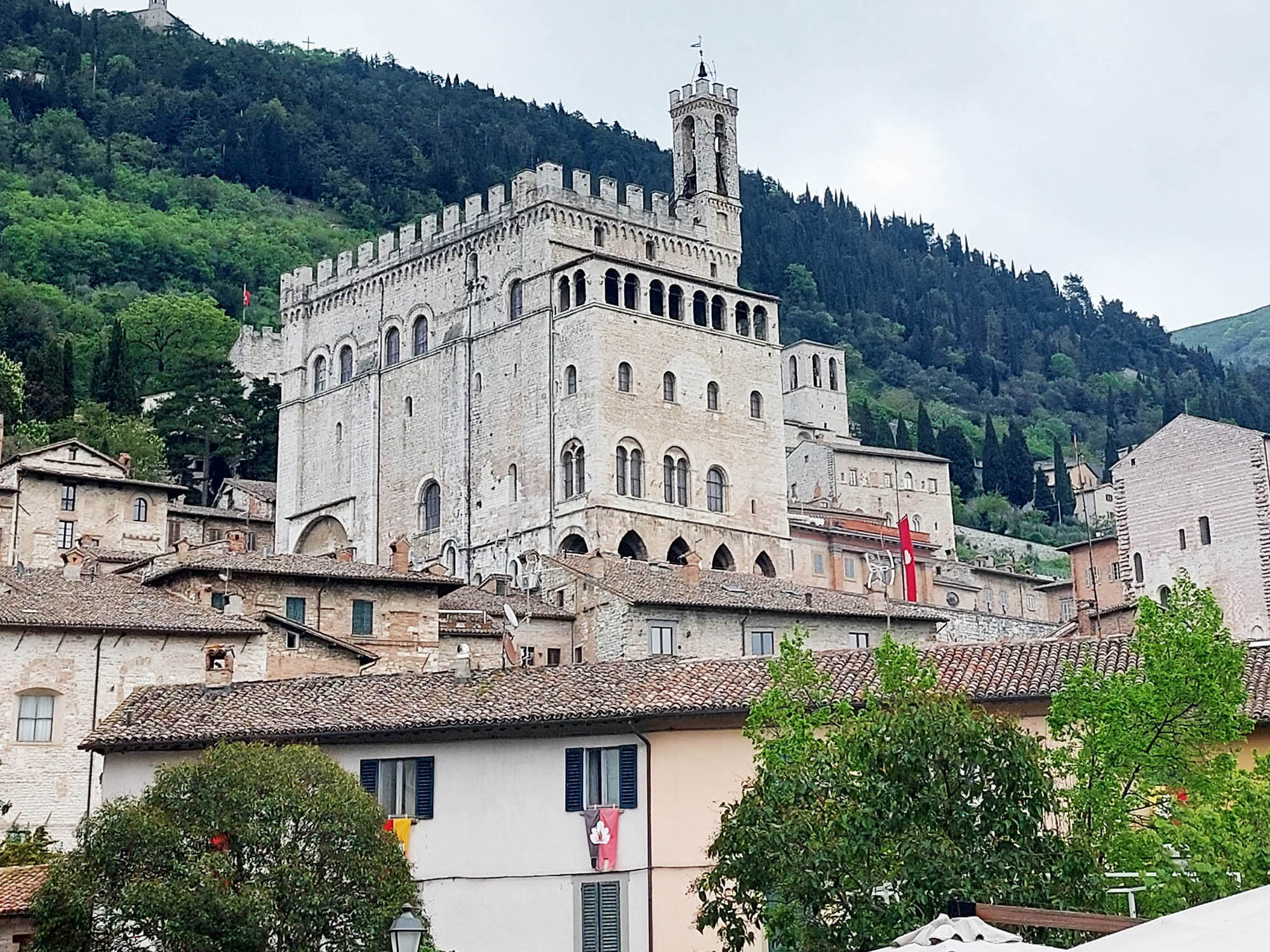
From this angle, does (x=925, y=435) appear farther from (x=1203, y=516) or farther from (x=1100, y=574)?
(x=1203, y=516)

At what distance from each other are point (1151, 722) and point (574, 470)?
55201 millimetres

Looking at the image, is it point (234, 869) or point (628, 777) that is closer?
point (234, 869)

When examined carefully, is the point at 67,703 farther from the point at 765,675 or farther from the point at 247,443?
the point at 247,443

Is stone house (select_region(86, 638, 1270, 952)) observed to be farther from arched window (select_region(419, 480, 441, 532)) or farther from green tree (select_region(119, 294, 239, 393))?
green tree (select_region(119, 294, 239, 393))

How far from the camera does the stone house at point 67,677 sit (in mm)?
39375

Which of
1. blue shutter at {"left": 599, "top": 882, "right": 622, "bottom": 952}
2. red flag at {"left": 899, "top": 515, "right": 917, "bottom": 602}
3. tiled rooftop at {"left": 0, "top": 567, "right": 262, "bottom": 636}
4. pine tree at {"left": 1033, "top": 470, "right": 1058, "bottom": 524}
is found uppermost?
pine tree at {"left": 1033, "top": 470, "right": 1058, "bottom": 524}

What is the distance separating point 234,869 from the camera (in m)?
27.5

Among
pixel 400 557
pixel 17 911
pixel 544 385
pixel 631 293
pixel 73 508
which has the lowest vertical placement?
pixel 17 911

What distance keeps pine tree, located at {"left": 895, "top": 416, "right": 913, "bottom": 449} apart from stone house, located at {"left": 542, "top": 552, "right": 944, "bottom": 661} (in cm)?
9761

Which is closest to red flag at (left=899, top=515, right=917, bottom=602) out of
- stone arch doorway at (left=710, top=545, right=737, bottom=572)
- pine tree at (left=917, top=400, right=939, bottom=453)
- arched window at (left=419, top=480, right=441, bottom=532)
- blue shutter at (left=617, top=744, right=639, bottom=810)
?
stone arch doorway at (left=710, top=545, right=737, bottom=572)

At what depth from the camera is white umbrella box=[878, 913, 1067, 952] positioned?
1526 cm

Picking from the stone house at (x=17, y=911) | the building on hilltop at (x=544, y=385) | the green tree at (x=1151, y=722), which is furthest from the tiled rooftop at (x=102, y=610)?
the building on hilltop at (x=544, y=385)

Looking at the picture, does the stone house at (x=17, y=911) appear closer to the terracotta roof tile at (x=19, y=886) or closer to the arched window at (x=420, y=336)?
the terracotta roof tile at (x=19, y=886)

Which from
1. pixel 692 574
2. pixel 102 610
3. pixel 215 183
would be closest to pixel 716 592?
pixel 692 574
